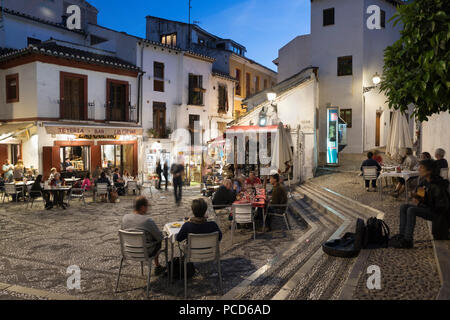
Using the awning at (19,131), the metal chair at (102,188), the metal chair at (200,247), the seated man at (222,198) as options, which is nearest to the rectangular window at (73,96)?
the awning at (19,131)

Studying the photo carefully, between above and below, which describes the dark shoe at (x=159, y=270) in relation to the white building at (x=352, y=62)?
below

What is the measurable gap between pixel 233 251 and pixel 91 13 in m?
25.9

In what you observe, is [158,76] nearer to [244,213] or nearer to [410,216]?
[244,213]

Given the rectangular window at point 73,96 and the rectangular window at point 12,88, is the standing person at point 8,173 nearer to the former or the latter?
the rectangular window at point 73,96

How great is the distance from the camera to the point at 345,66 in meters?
19.5

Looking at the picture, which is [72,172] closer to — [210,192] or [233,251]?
[210,192]

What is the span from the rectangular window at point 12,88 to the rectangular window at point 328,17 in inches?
682

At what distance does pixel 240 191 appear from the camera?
10125mm

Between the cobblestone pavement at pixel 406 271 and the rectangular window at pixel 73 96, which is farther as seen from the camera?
the rectangular window at pixel 73 96

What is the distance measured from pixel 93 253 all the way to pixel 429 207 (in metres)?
6.20

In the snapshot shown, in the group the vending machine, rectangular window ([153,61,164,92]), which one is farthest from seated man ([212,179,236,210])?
rectangular window ([153,61,164,92])

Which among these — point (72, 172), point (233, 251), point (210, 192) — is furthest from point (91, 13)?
point (233, 251)

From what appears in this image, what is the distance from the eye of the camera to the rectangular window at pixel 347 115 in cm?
1944

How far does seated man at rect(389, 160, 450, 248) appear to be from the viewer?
5.21 m
